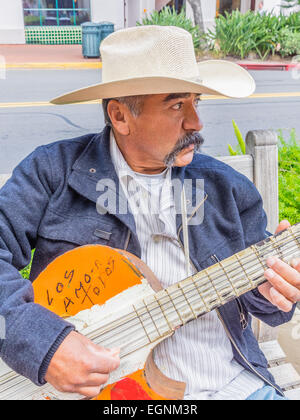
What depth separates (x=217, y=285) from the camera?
1314mm

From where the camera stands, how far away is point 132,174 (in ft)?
5.26

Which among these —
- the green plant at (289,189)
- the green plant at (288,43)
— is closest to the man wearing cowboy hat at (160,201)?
the green plant at (289,189)

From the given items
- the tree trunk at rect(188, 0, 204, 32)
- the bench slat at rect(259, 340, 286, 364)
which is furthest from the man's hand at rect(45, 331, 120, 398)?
the tree trunk at rect(188, 0, 204, 32)

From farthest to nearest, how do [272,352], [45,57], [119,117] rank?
1. [45,57]
2. [272,352]
3. [119,117]

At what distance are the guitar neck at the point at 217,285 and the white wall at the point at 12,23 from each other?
17.2m

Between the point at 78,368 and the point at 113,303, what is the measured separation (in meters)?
0.21

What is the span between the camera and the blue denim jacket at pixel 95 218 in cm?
150

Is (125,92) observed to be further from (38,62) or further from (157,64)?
(38,62)

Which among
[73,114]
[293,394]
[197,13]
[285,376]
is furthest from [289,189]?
[197,13]

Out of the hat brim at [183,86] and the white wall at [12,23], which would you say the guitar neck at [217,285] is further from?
the white wall at [12,23]

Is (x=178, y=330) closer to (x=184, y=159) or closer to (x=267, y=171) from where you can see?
(x=184, y=159)

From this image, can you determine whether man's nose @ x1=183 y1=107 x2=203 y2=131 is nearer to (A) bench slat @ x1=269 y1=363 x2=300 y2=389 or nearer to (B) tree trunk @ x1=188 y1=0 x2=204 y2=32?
(A) bench slat @ x1=269 y1=363 x2=300 y2=389
